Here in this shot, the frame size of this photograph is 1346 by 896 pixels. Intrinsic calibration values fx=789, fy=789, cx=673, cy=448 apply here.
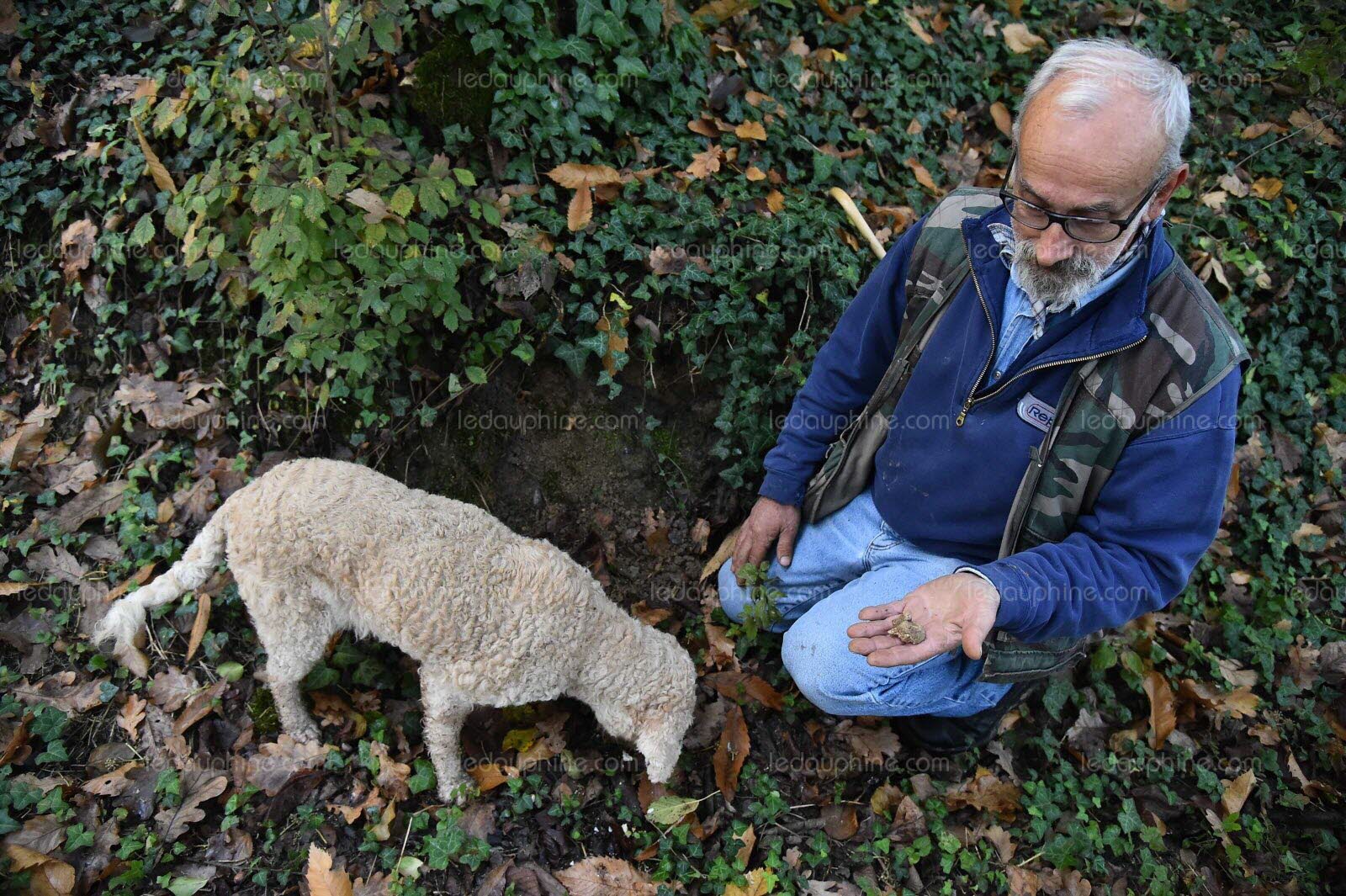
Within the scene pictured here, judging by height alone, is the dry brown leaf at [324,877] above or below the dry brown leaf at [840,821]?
above

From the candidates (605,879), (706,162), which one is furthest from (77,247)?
(605,879)

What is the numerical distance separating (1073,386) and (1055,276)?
41 centimetres

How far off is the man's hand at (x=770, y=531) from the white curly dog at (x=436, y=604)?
658mm

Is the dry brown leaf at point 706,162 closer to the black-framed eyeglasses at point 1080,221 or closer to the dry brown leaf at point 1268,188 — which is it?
the black-framed eyeglasses at point 1080,221

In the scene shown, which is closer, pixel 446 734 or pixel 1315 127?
pixel 446 734

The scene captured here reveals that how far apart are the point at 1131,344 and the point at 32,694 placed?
4726mm

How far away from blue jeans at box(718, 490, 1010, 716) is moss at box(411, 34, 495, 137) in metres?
2.73

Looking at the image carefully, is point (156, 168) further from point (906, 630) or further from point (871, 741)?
point (871, 741)

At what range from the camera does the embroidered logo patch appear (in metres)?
2.90

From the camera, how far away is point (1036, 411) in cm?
292

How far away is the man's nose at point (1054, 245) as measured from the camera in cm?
259

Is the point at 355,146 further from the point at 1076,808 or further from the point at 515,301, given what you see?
the point at 1076,808

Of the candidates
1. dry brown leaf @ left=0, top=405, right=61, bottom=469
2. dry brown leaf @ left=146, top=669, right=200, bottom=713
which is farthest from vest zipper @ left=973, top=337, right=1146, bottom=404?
dry brown leaf @ left=0, top=405, right=61, bottom=469

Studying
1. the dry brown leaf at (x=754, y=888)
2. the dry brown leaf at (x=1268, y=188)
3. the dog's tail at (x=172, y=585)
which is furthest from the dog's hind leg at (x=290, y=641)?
the dry brown leaf at (x=1268, y=188)
